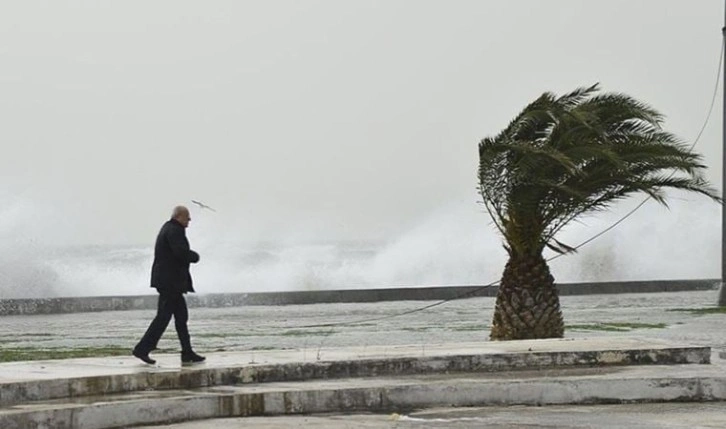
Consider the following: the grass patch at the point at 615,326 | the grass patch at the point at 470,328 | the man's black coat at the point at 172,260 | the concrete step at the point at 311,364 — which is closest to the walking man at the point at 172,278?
the man's black coat at the point at 172,260

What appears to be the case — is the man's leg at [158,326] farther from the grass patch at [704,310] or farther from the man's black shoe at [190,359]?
the grass patch at [704,310]

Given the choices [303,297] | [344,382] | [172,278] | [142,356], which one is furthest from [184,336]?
[303,297]

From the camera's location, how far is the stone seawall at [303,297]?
1459 inches

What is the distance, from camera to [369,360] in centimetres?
1261

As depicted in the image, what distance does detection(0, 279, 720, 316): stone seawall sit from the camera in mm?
37062

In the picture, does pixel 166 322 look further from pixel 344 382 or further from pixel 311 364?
pixel 344 382

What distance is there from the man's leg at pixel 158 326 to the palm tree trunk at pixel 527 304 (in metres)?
6.47

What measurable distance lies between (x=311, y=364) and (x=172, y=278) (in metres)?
1.43

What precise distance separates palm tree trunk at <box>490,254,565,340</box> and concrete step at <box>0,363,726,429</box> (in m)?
5.45

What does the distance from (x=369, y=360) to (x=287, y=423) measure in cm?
193

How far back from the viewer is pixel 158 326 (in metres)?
12.5

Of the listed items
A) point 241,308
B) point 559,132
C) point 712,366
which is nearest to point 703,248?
point 241,308

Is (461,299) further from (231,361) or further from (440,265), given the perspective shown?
(231,361)

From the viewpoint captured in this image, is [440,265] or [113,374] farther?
[440,265]
